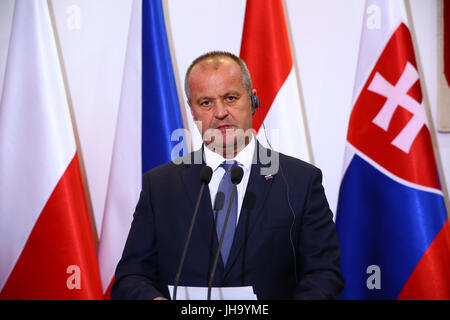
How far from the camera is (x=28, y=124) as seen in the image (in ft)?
7.90

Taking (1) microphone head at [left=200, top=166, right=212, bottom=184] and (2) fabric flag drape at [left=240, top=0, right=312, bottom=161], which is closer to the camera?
(1) microphone head at [left=200, top=166, right=212, bottom=184]

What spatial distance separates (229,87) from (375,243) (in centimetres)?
132

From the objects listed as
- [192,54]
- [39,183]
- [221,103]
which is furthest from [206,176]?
[192,54]

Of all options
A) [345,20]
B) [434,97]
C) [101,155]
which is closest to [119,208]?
[101,155]

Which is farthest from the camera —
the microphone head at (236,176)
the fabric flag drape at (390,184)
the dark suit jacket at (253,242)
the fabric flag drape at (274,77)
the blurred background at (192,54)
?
the blurred background at (192,54)

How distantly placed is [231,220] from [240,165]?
22cm

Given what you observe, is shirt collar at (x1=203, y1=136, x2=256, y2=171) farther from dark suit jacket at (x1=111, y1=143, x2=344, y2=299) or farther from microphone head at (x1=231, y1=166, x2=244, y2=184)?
microphone head at (x1=231, y1=166, x2=244, y2=184)

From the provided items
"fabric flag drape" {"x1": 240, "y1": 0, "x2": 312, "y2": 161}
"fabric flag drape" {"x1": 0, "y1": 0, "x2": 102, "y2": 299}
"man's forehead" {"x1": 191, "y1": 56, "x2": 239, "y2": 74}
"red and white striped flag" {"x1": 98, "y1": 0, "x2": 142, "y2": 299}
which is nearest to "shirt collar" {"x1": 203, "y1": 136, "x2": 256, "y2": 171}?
"man's forehead" {"x1": 191, "y1": 56, "x2": 239, "y2": 74}

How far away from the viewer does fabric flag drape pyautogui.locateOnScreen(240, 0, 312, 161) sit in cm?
239

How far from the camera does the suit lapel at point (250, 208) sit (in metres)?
1.33

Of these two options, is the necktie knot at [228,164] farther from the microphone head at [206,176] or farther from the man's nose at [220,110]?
the microphone head at [206,176]

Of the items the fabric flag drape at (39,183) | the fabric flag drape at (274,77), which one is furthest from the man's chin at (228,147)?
the fabric flag drape at (39,183)

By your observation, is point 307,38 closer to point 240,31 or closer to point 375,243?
point 240,31
